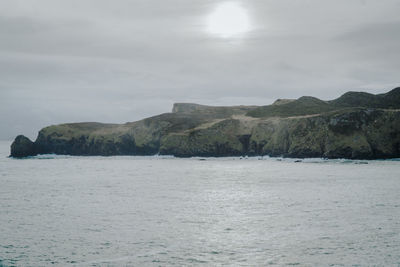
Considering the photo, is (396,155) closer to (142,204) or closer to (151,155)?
(151,155)

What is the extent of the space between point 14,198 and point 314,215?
1342 inches

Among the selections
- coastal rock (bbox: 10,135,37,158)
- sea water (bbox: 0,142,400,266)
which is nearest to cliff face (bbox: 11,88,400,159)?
coastal rock (bbox: 10,135,37,158)

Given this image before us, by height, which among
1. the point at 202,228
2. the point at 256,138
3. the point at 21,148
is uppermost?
the point at 256,138

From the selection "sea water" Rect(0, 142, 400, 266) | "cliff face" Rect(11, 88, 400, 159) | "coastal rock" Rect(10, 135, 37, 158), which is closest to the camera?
"sea water" Rect(0, 142, 400, 266)

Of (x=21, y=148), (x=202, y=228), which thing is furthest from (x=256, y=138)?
(x=202, y=228)

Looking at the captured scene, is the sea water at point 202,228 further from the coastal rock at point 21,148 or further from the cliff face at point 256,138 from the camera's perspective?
the coastal rock at point 21,148

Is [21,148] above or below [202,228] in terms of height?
above

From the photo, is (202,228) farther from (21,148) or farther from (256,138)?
(21,148)

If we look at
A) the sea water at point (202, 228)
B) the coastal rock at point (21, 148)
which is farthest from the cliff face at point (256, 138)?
the sea water at point (202, 228)

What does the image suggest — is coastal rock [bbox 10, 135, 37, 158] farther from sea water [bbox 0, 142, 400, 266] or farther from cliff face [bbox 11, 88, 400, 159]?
sea water [bbox 0, 142, 400, 266]

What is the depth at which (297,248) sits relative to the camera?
23.3 m

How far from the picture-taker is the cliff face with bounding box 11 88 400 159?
439 ft

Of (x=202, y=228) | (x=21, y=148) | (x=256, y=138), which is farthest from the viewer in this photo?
(x=21, y=148)

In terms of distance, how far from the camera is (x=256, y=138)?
529 ft
